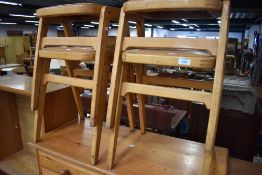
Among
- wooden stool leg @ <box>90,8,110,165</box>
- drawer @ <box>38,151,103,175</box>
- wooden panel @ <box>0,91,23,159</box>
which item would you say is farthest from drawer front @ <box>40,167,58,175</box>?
wooden panel @ <box>0,91,23,159</box>

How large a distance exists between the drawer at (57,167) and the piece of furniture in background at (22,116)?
0.20 meters

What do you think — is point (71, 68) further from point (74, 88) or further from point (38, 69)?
point (38, 69)

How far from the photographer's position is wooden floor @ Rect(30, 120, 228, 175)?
2.94ft

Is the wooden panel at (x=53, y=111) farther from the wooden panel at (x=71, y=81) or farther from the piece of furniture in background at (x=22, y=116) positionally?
the wooden panel at (x=71, y=81)

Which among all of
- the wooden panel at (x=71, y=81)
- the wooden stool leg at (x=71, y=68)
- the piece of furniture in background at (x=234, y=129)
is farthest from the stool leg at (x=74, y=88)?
the piece of furniture in background at (x=234, y=129)

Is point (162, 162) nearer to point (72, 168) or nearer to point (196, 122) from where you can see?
point (72, 168)

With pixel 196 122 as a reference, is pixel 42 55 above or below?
above

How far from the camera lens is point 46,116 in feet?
4.08

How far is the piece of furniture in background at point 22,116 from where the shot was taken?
128cm

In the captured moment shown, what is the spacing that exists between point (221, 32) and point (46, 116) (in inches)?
40.1

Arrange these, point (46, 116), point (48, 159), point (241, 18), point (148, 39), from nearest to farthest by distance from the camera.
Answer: point (148, 39) → point (48, 159) → point (46, 116) → point (241, 18)

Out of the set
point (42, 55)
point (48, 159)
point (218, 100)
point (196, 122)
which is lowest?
point (48, 159)

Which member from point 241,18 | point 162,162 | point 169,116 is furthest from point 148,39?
point 241,18

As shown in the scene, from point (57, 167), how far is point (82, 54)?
23.1 inches
